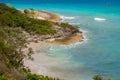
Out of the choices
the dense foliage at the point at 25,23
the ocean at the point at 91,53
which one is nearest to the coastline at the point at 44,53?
the ocean at the point at 91,53

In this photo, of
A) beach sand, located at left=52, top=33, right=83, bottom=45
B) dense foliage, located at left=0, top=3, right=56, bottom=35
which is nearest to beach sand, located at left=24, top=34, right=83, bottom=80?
beach sand, located at left=52, top=33, right=83, bottom=45

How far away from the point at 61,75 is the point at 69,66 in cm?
465

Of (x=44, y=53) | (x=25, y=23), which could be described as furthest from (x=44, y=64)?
(x=25, y=23)

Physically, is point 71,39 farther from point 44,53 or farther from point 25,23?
point 44,53

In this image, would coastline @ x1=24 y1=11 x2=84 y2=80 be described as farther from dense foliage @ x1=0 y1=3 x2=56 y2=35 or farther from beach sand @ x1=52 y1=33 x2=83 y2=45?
dense foliage @ x1=0 y1=3 x2=56 y2=35

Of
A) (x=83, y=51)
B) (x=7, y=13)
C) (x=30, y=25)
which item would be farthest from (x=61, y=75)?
(x=7, y=13)

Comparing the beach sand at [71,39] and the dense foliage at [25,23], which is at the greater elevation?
the dense foliage at [25,23]

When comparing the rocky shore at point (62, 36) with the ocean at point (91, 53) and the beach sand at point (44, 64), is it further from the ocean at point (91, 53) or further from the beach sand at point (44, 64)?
the beach sand at point (44, 64)

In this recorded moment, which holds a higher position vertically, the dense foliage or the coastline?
the dense foliage

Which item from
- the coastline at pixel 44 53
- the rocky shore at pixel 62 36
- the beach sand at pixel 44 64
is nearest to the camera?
the beach sand at pixel 44 64

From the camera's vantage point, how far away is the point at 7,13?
7981cm

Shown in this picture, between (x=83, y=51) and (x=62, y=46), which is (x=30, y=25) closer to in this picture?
(x=62, y=46)

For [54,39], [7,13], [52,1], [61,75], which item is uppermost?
[52,1]

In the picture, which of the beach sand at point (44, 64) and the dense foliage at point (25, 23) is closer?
the beach sand at point (44, 64)
